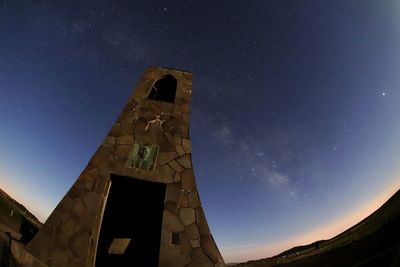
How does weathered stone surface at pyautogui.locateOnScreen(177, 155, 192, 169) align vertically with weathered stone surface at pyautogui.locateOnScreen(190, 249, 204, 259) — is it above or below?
above

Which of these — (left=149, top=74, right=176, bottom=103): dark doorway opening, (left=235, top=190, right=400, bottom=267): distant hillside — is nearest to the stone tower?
(left=149, top=74, right=176, bottom=103): dark doorway opening

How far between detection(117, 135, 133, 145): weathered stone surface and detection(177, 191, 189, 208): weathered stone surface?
1642mm

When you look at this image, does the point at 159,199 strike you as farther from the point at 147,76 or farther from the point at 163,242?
the point at 147,76

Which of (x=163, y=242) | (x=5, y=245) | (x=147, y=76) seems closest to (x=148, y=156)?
(x=163, y=242)

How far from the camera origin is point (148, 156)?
612cm

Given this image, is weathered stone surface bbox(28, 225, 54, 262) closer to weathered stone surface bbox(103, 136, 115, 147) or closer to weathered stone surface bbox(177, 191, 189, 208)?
weathered stone surface bbox(103, 136, 115, 147)

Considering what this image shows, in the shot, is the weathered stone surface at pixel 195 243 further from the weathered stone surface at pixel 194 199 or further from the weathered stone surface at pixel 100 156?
the weathered stone surface at pixel 100 156

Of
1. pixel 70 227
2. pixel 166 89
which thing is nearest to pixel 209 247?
pixel 70 227

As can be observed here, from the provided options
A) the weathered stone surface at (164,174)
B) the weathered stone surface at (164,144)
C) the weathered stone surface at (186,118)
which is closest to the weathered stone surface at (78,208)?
the weathered stone surface at (164,174)

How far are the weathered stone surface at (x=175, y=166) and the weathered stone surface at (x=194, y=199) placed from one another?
23.0 inches

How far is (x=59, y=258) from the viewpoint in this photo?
4.67 meters

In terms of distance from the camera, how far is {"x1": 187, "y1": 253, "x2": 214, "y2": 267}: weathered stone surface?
5.09 m

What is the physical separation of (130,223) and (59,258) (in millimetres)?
2049

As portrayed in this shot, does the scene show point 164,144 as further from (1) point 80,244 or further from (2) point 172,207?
(1) point 80,244
